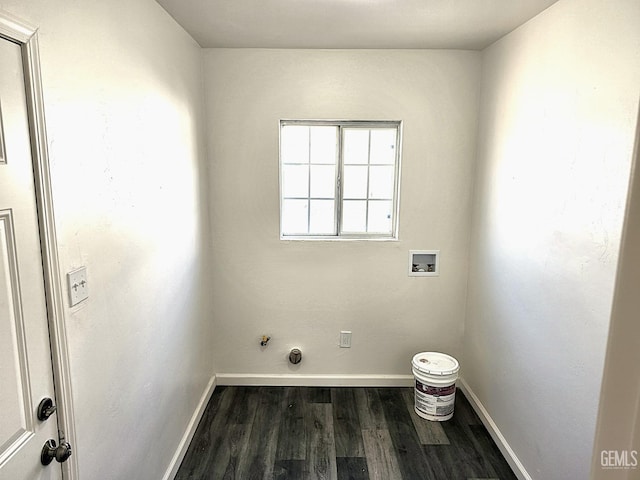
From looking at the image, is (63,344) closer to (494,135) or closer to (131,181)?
(131,181)

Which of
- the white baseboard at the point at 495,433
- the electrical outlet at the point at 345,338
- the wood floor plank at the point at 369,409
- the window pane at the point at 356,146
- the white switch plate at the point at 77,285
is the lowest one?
the wood floor plank at the point at 369,409

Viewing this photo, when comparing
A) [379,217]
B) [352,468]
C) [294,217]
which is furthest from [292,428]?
[379,217]

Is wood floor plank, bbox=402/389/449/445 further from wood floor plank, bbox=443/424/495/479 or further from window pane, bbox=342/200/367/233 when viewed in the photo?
window pane, bbox=342/200/367/233

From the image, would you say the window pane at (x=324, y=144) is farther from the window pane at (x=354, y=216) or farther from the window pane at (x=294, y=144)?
the window pane at (x=354, y=216)

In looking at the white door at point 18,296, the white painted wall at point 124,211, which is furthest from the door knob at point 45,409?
the white painted wall at point 124,211

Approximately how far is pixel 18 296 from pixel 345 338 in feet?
7.48

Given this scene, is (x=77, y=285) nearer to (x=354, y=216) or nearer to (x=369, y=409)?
A: (x=354, y=216)

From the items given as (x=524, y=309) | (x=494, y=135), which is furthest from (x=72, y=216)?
(x=494, y=135)

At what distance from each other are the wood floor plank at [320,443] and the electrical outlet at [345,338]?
0.43 metres

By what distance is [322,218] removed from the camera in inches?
115

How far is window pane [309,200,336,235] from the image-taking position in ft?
9.55

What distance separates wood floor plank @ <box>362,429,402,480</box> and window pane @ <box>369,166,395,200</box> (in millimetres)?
1584

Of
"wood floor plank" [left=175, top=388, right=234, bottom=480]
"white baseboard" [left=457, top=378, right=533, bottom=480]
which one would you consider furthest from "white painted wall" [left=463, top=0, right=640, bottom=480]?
"wood floor plank" [left=175, top=388, right=234, bottom=480]

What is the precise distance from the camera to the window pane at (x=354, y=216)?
9.56 ft
